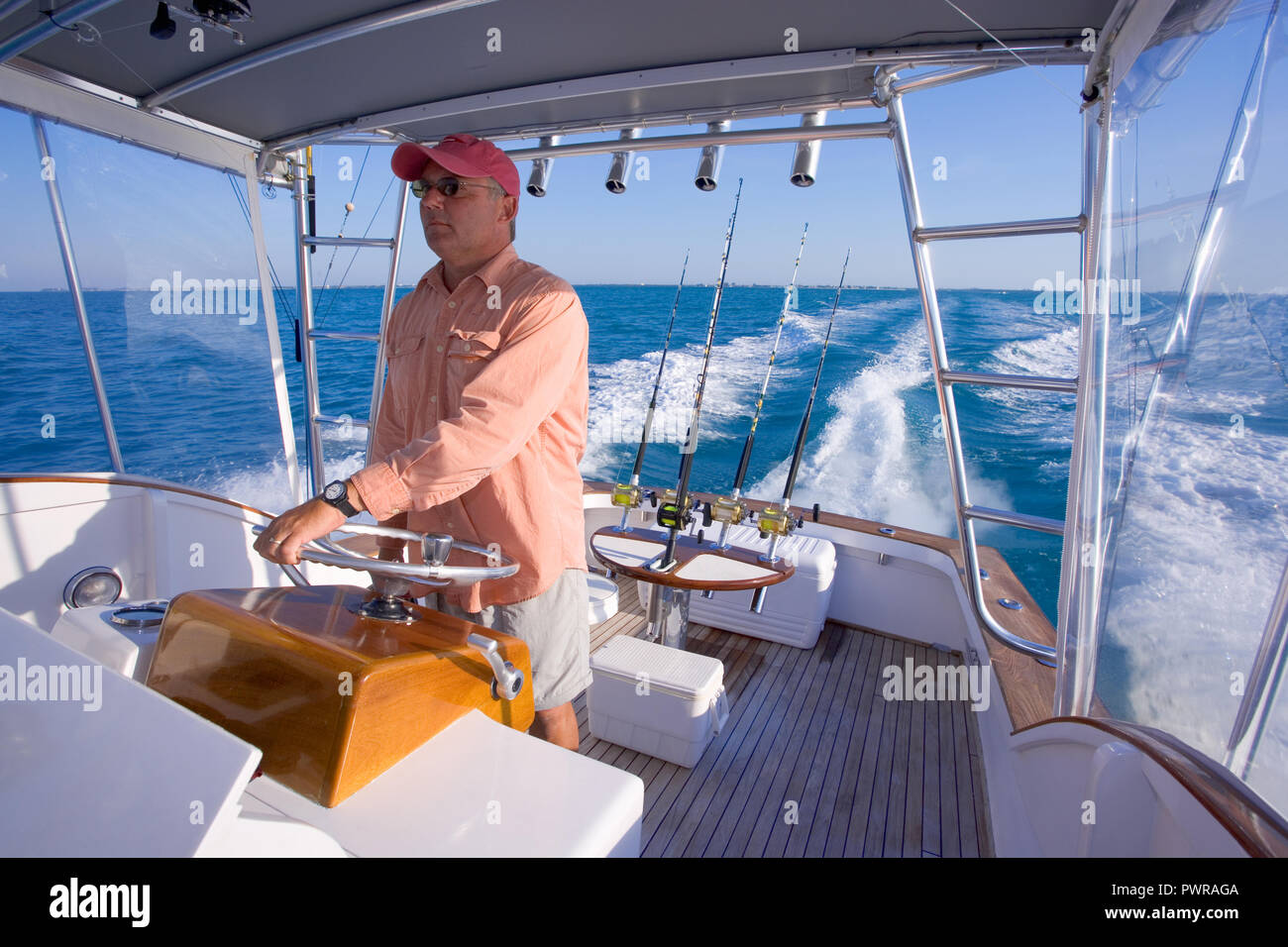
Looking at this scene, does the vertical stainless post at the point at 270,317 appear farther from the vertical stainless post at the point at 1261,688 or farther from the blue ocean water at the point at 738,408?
the vertical stainless post at the point at 1261,688

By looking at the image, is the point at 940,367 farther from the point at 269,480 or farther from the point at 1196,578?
the point at 269,480

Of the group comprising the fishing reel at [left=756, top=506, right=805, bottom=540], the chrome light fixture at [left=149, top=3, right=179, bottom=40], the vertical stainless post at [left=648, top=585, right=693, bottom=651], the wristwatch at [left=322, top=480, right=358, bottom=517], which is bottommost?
the vertical stainless post at [left=648, top=585, right=693, bottom=651]

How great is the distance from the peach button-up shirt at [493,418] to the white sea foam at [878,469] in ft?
18.3

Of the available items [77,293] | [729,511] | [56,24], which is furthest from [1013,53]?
[77,293]

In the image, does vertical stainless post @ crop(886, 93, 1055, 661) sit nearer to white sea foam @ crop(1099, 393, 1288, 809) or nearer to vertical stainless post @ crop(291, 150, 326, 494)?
white sea foam @ crop(1099, 393, 1288, 809)

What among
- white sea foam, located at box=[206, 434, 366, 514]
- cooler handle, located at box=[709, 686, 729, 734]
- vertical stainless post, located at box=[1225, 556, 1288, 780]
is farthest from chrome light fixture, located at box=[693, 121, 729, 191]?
white sea foam, located at box=[206, 434, 366, 514]

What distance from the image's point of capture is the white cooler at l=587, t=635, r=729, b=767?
83.7 inches

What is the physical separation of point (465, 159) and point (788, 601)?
8.54ft

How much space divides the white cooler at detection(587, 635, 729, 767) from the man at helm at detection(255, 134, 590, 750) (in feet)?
2.93

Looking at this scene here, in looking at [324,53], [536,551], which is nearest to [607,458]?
[324,53]

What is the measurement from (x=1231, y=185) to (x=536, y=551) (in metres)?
1.20

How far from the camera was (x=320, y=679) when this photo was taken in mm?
717

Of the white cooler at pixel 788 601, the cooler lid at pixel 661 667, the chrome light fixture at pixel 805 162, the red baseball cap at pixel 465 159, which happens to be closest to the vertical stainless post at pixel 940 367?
the chrome light fixture at pixel 805 162
